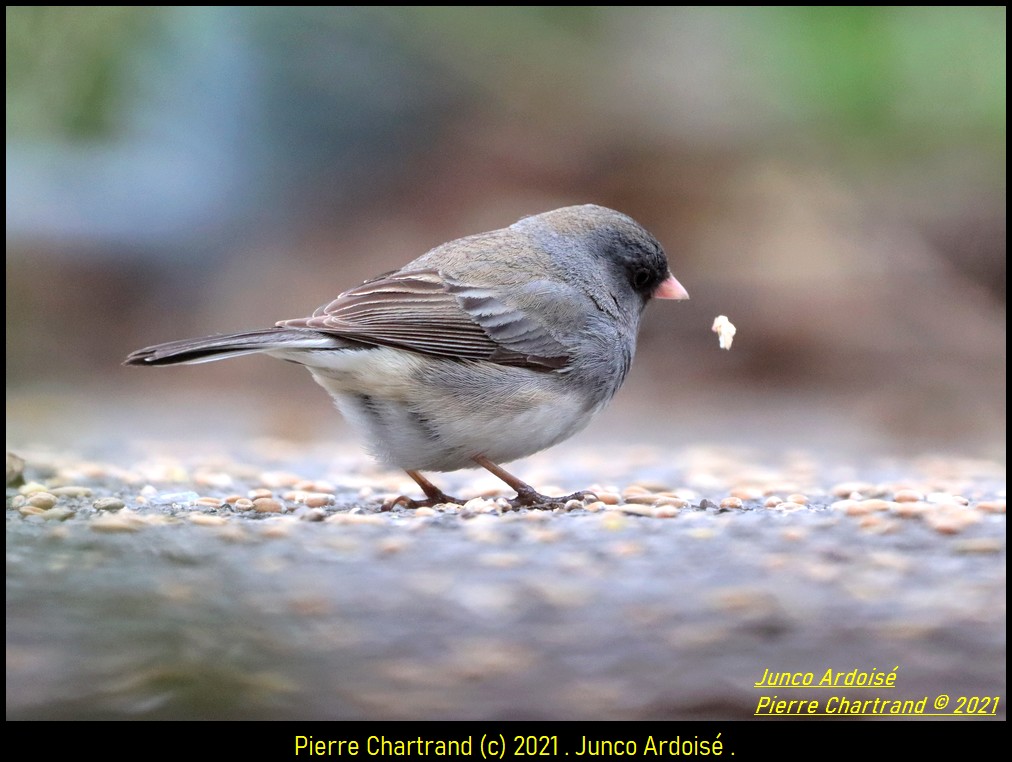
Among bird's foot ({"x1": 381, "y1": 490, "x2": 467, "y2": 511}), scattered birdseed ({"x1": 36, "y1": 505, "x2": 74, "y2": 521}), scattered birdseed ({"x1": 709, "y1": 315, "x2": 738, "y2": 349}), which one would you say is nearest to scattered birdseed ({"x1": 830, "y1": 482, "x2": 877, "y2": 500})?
scattered birdseed ({"x1": 709, "y1": 315, "x2": 738, "y2": 349})

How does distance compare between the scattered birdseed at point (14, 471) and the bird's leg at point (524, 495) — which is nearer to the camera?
the scattered birdseed at point (14, 471)

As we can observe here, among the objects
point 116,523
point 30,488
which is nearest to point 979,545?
point 116,523

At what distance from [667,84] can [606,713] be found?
26.9 feet

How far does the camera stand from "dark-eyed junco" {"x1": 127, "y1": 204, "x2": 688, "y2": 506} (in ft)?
11.6

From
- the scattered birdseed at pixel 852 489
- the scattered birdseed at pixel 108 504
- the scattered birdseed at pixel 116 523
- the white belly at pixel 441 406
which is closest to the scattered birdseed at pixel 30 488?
the scattered birdseed at pixel 108 504

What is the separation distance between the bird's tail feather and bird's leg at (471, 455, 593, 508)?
2.59 ft

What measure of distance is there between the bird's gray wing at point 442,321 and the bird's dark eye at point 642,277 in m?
0.70

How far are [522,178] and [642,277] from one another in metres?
4.76

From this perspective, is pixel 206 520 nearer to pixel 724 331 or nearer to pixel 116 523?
pixel 116 523

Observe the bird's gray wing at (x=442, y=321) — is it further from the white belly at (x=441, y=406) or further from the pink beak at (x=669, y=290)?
the pink beak at (x=669, y=290)

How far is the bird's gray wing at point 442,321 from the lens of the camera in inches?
142

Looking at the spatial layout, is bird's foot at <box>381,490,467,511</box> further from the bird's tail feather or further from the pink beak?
the pink beak

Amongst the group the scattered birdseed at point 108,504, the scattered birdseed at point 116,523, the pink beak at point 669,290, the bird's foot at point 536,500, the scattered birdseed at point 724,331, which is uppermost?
the pink beak at point 669,290
